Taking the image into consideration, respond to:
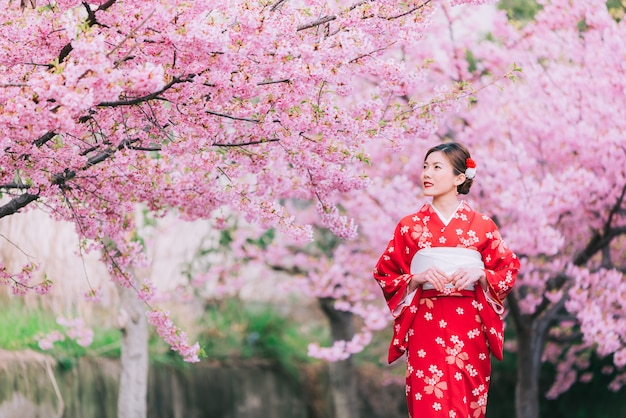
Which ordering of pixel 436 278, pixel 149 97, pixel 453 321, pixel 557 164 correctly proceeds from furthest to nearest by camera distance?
1. pixel 557 164
2. pixel 453 321
3. pixel 436 278
4. pixel 149 97

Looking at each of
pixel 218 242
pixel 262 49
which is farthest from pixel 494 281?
pixel 218 242

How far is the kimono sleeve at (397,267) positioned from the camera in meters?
3.92

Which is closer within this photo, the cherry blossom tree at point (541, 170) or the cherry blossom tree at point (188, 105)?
the cherry blossom tree at point (188, 105)

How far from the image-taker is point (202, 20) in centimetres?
341

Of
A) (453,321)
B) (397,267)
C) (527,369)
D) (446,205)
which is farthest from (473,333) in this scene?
(527,369)

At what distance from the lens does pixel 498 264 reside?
391 cm

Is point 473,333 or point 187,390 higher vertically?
point 187,390

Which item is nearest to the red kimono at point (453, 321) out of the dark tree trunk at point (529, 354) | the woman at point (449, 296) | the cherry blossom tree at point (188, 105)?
the woman at point (449, 296)

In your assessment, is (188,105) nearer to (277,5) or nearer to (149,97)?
(149,97)

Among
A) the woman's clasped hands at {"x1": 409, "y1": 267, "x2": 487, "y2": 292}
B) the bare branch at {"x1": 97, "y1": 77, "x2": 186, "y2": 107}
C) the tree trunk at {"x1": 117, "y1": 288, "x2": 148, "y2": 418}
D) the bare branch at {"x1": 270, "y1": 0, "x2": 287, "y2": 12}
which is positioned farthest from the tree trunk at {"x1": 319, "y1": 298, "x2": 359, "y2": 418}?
the bare branch at {"x1": 97, "y1": 77, "x2": 186, "y2": 107}

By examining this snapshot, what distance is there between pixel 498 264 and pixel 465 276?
22cm

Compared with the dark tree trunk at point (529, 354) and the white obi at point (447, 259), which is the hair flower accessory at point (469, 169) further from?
the dark tree trunk at point (529, 354)

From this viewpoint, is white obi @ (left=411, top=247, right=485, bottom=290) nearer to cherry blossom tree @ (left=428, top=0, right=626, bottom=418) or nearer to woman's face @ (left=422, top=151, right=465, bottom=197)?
woman's face @ (left=422, top=151, right=465, bottom=197)

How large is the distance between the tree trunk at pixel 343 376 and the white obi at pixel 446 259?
19.8ft
